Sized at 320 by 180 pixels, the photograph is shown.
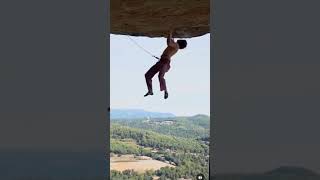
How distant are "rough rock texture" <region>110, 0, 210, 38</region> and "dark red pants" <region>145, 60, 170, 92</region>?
1.42 feet

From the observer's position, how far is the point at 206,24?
6.54 meters

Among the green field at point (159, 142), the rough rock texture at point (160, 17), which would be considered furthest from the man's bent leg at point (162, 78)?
the green field at point (159, 142)

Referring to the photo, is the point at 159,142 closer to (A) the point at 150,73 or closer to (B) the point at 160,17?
(A) the point at 150,73

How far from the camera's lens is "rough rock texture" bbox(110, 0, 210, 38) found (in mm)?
5426

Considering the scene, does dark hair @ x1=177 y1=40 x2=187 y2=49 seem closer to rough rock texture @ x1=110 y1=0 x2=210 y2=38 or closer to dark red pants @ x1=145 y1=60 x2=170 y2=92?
rough rock texture @ x1=110 y1=0 x2=210 y2=38

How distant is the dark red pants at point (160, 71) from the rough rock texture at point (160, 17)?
0.43 meters

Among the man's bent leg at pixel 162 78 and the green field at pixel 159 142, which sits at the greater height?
the man's bent leg at pixel 162 78

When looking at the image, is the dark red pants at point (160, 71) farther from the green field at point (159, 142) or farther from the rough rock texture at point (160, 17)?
the green field at point (159, 142)

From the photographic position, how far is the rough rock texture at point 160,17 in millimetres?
5426

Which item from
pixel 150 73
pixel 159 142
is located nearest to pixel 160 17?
pixel 150 73

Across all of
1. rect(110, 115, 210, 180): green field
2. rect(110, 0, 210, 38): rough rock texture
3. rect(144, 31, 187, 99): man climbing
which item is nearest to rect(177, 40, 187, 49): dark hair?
rect(144, 31, 187, 99): man climbing
